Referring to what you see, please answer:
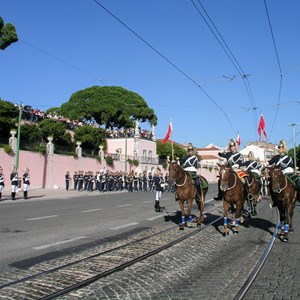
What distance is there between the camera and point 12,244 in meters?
9.10

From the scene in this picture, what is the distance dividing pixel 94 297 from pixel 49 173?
33.6m

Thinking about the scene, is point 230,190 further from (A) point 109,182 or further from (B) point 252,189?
(A) point 109,182

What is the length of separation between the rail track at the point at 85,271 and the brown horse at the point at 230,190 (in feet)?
5.50

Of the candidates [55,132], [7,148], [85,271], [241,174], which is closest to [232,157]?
[241,174]

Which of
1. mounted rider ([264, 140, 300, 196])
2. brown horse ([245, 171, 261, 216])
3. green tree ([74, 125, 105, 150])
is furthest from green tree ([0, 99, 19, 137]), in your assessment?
mounted rider ([264, 140, 300, 196])

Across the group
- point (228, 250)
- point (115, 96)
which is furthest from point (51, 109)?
point (228, 250)

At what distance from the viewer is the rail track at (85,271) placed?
5598 millimetres

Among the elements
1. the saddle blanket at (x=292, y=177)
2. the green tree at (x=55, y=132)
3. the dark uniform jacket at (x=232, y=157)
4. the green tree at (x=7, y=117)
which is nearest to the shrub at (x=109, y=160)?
the green tree at (x=55, y=132)

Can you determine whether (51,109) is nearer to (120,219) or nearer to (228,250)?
(120,219)

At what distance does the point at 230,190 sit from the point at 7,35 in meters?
25.5

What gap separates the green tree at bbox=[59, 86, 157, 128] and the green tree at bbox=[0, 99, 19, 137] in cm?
3343

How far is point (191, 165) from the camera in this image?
509 inches

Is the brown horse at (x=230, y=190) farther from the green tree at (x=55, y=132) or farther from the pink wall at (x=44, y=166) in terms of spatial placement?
the green tree at (x=55, y=132)

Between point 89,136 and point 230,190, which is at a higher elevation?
point 89,136
